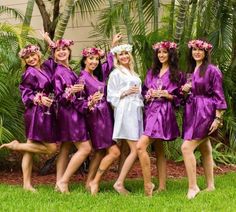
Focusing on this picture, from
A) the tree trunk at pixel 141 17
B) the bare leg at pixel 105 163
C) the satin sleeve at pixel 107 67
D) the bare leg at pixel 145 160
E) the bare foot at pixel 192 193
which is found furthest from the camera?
the tree trunk at pixel 141 17

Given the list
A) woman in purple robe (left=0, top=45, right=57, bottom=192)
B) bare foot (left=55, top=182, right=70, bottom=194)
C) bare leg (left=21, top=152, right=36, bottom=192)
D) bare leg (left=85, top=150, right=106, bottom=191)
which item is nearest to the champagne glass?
bare leg (left=85, top=150, right=106, bottom=191)

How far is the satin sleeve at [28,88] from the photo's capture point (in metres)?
7.01

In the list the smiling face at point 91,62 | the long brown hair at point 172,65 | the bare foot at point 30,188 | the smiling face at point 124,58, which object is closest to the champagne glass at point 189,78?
the long brown hair at point 172,65

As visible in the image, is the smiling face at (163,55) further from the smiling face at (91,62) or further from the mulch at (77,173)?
the mulch at (77,173)

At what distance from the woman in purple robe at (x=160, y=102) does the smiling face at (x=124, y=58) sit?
0.34 metres

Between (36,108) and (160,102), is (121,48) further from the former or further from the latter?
(36,108)

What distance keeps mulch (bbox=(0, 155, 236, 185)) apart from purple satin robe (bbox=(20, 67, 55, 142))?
106cm

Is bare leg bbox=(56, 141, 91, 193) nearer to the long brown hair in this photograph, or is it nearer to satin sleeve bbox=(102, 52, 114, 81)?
satin sleeve bbox=(102, 52, 114, 81)

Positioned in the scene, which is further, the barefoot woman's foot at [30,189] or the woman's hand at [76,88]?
→ the barefoot woman's foot at [30,189]

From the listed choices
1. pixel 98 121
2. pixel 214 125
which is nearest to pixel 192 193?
pixel 214 125

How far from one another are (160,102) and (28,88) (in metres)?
1.62

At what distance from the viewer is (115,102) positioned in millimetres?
7113

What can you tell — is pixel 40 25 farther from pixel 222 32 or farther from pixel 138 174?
pixel 138 174

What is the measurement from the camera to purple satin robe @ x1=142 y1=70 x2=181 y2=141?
6.94 m
